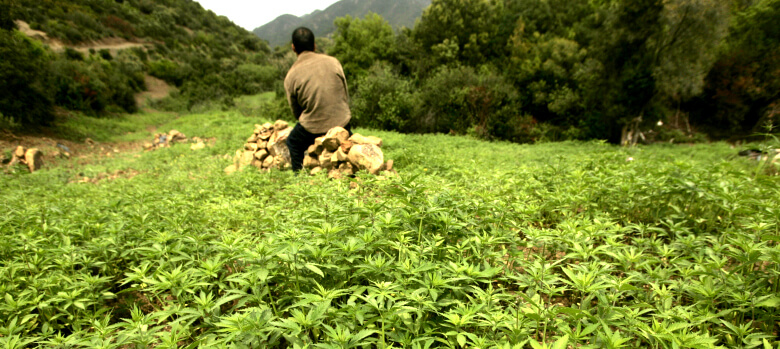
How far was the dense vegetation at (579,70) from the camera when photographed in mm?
14156

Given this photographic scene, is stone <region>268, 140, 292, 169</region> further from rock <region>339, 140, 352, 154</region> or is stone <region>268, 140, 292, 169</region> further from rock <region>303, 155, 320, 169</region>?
rock <region>339, 140, 352, 154</region>

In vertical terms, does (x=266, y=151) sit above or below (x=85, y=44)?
below

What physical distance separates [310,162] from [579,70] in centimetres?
1846

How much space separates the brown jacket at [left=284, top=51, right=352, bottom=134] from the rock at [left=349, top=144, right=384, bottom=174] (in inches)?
27.3

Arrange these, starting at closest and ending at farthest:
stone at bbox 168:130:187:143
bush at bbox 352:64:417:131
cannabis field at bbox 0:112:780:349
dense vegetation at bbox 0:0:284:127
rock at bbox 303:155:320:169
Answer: cannabis field at bbox 0:112:780:349 → rock at bbox 303:155:320:169 → dense vegetation at bbox 0:0:284:127 → stone at bbox 168:130:187:143 → bush at bbox 352:64:417:131

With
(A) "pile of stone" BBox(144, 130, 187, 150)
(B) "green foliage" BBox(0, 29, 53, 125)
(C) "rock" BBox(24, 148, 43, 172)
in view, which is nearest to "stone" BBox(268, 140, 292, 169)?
(C) "rock" BBox(24, 148, 43, 172)

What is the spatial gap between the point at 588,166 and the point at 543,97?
70.3ft

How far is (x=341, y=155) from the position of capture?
18.2 ft

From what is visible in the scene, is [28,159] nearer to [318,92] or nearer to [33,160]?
[33,160]

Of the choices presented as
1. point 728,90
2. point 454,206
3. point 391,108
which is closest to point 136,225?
point 454,206

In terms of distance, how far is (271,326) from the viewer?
1345 mm

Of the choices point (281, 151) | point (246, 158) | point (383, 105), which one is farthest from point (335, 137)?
point (383, 105)

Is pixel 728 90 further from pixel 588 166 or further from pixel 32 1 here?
pixel 32 1

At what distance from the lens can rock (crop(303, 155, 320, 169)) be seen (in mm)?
6080
